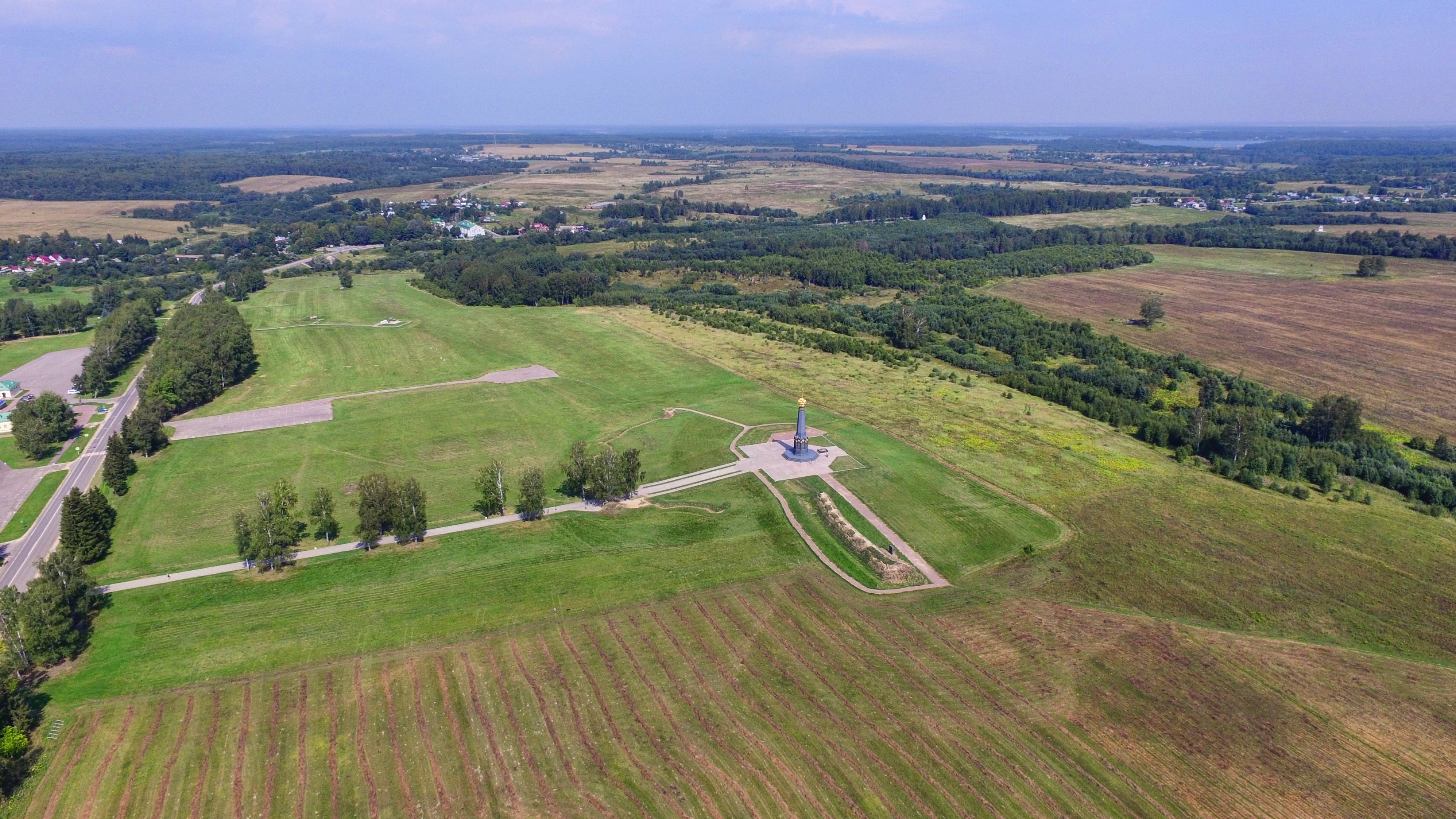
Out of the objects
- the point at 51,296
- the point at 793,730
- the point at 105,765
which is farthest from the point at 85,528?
the point at 51,296

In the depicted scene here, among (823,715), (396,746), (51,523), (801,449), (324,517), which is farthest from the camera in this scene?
(801,449)

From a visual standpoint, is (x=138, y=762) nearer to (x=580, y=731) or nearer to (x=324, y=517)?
(x=580, y=731)

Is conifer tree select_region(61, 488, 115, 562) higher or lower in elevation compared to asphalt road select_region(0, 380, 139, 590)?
higher

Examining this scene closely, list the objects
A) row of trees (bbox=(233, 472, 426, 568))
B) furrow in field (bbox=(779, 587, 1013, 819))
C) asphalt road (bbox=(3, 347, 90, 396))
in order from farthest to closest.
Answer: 1. asphalt road (bbox=(3, 347, 90, 396))
2. row of trees (bbox=(233, 472, 426, 568))
3. furrow in field (bbox=(779, 587, 1013, 819))

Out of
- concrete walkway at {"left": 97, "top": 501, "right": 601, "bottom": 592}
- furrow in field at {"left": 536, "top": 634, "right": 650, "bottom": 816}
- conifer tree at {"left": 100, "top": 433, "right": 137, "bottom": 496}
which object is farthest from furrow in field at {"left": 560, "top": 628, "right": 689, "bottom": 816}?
conifer tree at {"left": 100, "top": 433, "right": 137, "bottom": 496}

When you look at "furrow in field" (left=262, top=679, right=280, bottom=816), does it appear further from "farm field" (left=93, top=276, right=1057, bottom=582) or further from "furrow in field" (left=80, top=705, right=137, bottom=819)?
"farm field" (left=93, top=276, right=1057, bottom=582)

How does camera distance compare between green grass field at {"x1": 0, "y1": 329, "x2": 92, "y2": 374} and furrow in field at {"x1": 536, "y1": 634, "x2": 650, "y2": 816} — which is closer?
furrow in field at {"x1": 536, "y1": 634, "x2": 650, "y2": 816}
